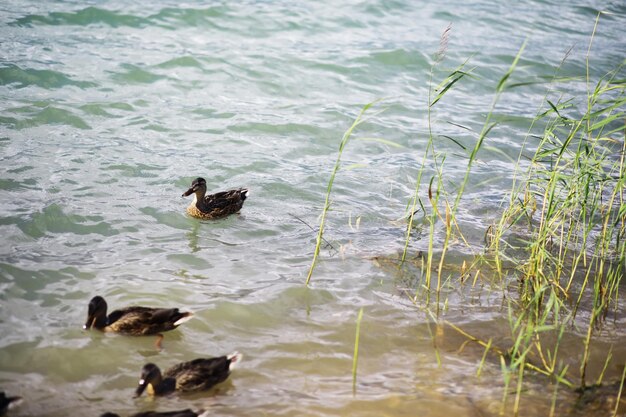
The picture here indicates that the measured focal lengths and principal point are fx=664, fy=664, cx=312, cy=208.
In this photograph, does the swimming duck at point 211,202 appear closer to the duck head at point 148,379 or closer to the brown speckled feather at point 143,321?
the brown speckled feather at point 143,321

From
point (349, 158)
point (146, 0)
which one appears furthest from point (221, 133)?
point (146, 0)

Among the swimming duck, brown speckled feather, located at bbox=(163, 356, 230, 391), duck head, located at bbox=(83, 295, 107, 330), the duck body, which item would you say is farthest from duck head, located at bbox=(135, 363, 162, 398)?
the swimming duck

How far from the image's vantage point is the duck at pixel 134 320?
5.32m

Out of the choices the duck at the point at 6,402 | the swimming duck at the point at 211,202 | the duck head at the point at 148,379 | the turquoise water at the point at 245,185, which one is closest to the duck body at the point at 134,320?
the turquoise water at the point at 245,185

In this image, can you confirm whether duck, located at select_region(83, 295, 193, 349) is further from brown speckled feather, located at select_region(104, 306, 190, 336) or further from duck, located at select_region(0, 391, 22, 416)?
duck, located at select_region(0, 391, 22, 416)

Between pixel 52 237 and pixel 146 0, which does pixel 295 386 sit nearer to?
pixel 52 237

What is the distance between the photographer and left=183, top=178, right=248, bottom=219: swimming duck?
25.6 feet

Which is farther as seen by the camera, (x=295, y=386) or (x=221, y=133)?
(x=221, y=133)

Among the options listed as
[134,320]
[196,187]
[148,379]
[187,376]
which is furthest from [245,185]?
[148,379]

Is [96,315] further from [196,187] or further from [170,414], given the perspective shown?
[196,187]

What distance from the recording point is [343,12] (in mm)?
16500

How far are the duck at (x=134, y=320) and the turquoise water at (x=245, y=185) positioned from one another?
11 cm

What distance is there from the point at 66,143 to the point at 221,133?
2225 millimetres

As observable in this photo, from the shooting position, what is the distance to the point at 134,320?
5.36 metres
